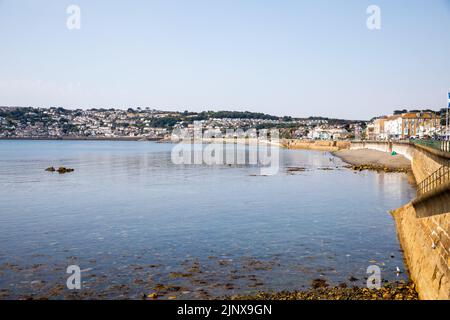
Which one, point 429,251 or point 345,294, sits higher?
point 429,251

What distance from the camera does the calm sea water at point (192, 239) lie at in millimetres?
19125

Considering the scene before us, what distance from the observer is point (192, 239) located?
1049 inches

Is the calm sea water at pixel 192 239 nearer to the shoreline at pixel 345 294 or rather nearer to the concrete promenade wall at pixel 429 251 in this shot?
the shoreline at pixel 345 294

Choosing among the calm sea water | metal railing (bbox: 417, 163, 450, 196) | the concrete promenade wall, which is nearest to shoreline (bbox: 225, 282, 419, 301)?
the concrete promenade wall

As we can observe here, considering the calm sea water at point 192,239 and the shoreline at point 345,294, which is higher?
the shoreline at point 345,294

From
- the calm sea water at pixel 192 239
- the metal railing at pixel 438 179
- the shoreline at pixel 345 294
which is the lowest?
the calm sea water at pixel 192 239

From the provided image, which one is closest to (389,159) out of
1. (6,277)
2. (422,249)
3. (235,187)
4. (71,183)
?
(235,187)

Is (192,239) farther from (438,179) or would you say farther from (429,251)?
(438,179)

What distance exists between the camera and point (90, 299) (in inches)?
675

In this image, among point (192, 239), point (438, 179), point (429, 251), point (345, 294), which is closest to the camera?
point (429, 251)

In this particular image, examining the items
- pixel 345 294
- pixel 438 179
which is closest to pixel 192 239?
pixel 345 294

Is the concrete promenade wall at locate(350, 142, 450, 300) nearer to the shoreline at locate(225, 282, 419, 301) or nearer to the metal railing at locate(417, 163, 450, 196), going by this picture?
the shoreline at locate(225, 282, 419, 301)

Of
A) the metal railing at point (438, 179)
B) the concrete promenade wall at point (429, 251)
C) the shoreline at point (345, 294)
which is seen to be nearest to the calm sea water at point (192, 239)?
the shoreline at point (345, 294)

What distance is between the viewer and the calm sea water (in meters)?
19.1
